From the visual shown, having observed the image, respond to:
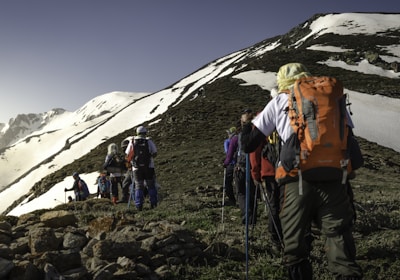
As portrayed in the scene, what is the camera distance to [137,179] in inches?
476

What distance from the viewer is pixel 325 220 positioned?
12.7 ft

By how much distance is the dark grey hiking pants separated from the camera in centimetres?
376

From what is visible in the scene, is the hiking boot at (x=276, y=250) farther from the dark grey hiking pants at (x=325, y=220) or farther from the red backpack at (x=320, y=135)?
the red backpack at (x=320, y=135)

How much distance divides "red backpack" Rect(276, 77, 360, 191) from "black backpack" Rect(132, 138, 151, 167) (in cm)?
851

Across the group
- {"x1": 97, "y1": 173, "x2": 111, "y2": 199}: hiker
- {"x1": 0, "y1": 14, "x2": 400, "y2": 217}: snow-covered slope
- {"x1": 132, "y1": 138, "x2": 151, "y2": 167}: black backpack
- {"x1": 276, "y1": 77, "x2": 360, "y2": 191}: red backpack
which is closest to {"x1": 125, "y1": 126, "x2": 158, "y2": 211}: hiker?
{"x1": 132, "y1": 138, "x2": 151, "y2": 167}: black backpack

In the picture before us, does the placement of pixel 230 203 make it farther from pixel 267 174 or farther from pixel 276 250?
pixel 276 250

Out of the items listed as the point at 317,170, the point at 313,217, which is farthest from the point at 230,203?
the point at 317,170

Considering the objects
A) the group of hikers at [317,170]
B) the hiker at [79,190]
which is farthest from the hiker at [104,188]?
the group of hikers at [317,170]

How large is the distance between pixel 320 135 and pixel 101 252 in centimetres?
353

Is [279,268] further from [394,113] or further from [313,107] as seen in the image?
[394,113]

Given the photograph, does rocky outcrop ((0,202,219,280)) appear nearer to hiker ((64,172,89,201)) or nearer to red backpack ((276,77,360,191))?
red backpack ((276,77,360,191))

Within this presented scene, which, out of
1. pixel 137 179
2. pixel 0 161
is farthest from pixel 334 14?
pixel 137 179

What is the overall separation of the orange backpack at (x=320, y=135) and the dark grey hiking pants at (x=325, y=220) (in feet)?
0.48

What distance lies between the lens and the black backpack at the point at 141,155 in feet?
39.3
